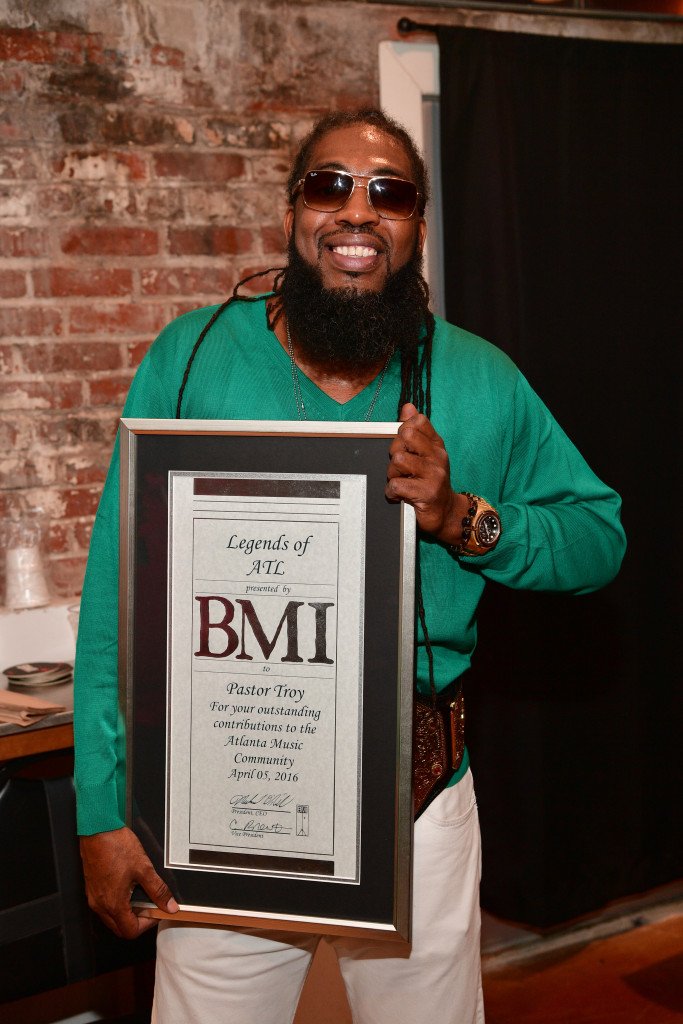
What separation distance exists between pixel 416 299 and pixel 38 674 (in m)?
1.34

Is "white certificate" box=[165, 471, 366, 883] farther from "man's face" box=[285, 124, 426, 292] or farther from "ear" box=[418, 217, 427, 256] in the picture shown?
"ear" box=[418, 217, 427, 256]

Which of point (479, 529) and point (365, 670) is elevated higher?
point (479, 529)

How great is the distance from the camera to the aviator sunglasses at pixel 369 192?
1.60 m

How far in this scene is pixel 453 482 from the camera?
159cm

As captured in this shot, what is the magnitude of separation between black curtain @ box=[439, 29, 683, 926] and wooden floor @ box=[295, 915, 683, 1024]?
15 centimetres

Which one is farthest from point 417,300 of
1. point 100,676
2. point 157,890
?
point 157,890

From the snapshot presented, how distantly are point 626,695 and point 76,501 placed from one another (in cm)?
173

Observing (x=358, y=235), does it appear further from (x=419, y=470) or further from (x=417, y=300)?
(x=419, y=470)

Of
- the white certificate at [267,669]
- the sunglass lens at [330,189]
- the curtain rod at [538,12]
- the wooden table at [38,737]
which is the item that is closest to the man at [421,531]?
the sunglass lens at [330,189]

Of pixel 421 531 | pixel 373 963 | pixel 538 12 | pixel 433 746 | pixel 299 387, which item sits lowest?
pixel 373 963

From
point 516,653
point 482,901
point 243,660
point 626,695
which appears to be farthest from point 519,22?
point 482,901

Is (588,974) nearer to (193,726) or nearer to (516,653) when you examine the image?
(516,653)

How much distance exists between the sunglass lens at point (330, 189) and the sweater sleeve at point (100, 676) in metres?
0.50

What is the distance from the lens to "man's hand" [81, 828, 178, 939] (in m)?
1.44
